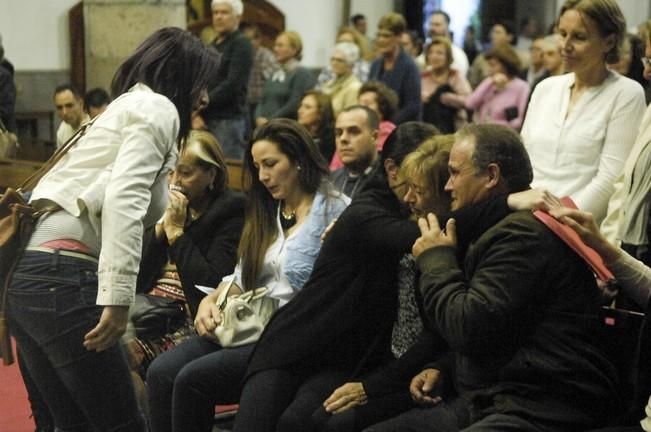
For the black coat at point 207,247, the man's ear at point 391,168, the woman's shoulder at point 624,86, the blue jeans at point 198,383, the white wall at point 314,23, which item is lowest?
the white wall at point 314,23

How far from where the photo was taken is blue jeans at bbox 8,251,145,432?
335 centimetres

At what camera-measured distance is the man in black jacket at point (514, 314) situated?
10.0ft

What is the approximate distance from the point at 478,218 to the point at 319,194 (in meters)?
1.19

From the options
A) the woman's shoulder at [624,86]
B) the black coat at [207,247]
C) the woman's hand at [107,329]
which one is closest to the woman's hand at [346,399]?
the woman's hand at [107,329]

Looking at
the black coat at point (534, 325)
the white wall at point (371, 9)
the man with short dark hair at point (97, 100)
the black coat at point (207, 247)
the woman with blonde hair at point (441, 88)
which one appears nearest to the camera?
the black coat at point (534, 325)

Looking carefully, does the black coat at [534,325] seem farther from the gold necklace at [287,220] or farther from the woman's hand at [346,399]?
the gold necklace at [287,220]

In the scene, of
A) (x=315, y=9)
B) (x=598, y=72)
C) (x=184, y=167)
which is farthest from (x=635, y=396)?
(x=315, y=9)

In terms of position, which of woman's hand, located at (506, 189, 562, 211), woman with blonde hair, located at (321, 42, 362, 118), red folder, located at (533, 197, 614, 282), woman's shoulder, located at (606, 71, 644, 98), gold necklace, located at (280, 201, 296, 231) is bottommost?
woman with blonde hair, located at (321, 42, 362, 118)

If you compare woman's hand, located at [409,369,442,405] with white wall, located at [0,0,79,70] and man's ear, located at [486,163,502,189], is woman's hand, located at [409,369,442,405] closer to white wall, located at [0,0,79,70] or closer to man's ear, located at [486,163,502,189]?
man's ear, located at [486,163,502,189]

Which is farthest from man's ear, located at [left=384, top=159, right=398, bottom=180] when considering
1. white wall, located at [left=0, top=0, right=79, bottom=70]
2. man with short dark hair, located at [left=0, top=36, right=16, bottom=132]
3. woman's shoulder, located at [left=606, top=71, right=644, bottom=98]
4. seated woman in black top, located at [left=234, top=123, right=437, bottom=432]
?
white wall, located at [left=0, top=0, right=79, bottom=70]

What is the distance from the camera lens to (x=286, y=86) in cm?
864

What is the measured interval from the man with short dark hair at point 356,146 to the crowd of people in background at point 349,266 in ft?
2.89

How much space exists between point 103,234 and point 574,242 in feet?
4.06

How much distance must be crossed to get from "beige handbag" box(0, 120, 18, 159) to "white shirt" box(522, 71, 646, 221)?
3.68m
